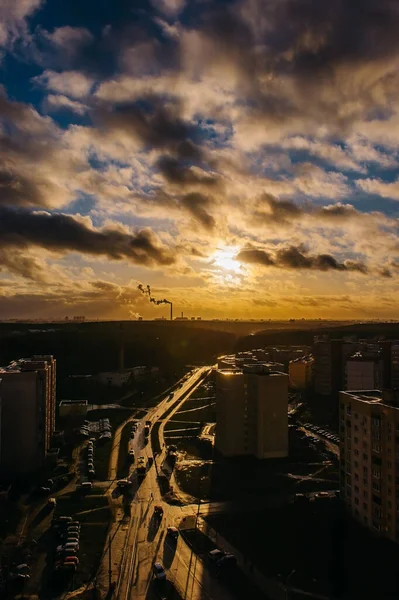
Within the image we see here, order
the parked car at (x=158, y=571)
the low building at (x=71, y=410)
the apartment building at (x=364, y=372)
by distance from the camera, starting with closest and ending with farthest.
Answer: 1. the parked car at (x=158, y=571)
2. the low building at (x=71, y=410)
3. the apartment building at (x=364, y=372)

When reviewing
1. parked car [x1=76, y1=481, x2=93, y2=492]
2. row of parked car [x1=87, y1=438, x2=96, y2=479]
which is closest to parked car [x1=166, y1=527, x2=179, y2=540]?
parked car [x1=76, y1=481, x2=93, y2=492]

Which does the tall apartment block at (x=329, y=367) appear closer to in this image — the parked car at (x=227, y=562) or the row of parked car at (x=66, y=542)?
the row of parked car at (x=66, y=542)

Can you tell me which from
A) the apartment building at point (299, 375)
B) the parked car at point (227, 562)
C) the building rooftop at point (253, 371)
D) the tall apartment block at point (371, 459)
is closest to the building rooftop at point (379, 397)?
the tall apartment block at point (371, 459)

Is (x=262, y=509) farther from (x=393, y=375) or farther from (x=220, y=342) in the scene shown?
(x=220, y=342)

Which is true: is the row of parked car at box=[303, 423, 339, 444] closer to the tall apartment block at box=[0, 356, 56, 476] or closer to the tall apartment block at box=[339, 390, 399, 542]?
the tall apartment block at box=[339, 390, 399, 542]

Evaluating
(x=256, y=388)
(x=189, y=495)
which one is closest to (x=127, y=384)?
(x=256, y=388)

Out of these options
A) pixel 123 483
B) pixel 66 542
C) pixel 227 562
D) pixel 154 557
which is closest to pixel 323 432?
pixel 123 483

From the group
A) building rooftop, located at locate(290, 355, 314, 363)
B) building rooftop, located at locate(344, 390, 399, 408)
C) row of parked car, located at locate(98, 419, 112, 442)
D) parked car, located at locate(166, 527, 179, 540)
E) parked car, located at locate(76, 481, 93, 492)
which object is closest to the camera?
building rooftop, located at locate(344, 390, 399, 408)
